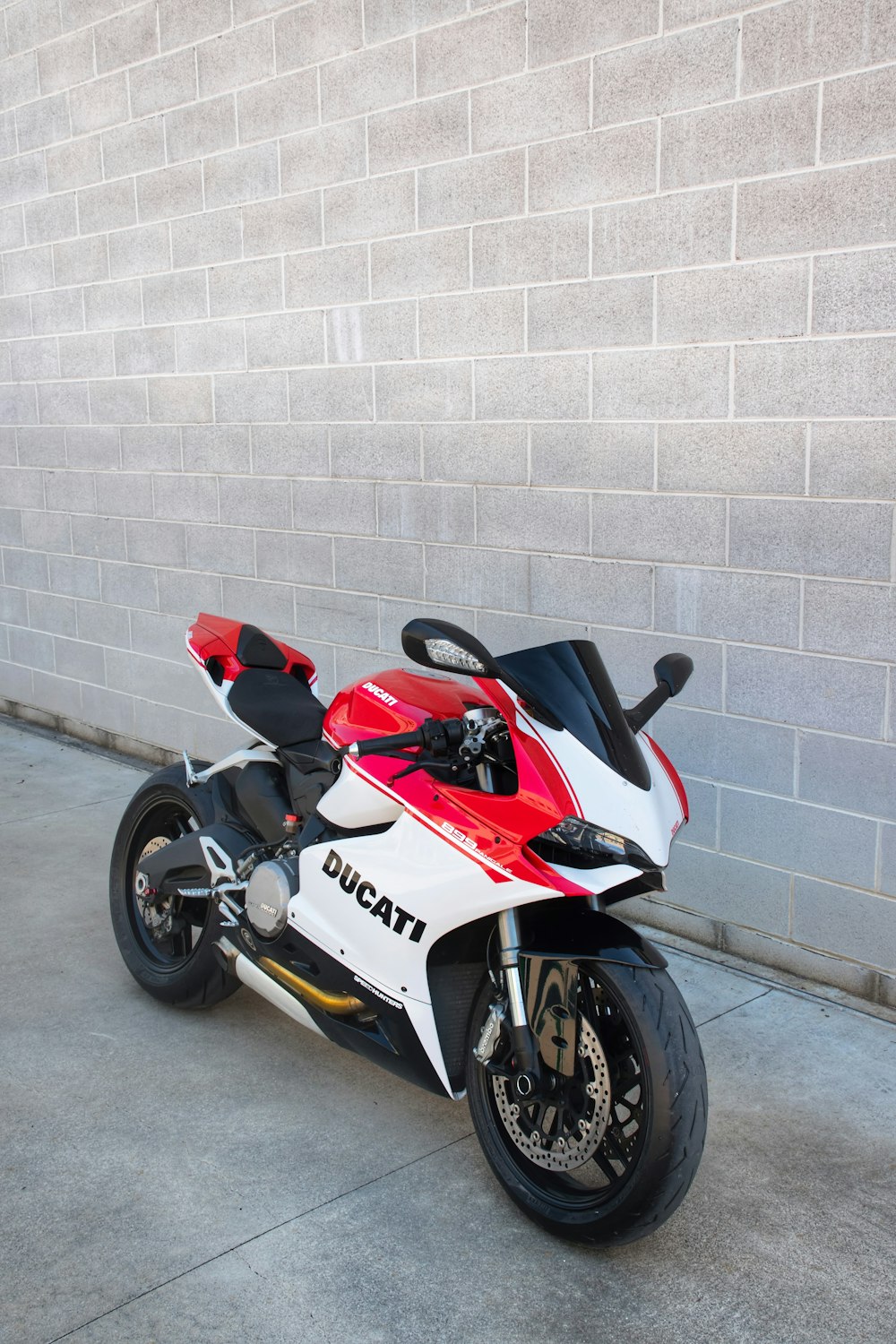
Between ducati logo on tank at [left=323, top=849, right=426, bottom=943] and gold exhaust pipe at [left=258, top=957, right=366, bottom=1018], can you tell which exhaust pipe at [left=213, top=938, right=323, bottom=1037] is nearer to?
gold exhaust pipe at [left=258, top=957, right=366, bottom=1018]

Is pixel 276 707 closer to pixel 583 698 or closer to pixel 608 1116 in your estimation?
pixel 583 698

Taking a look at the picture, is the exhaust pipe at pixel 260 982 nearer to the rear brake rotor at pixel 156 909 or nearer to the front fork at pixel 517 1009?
the rear brake rotor at pixel 156 909

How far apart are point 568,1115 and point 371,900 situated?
0.61 meters

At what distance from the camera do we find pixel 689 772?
4.16 meters

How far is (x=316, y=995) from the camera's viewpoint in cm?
312

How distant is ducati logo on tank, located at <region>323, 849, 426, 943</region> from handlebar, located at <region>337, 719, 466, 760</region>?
0.35 m

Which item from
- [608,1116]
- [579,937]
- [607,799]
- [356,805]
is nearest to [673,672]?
[607,799]

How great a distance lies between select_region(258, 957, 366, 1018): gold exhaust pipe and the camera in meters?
3.07

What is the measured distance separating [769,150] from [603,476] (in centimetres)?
107

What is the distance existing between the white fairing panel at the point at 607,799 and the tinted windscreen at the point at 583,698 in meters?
0.02

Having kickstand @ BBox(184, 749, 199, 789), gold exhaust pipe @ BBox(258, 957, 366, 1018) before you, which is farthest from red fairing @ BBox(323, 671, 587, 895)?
kickstand @ BBox(184, 749, 199, 789)

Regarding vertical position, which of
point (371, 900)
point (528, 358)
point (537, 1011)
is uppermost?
point (528, 358)

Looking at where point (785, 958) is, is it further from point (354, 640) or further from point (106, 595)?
point (106, 595)

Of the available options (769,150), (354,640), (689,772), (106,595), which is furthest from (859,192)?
(106,595)
